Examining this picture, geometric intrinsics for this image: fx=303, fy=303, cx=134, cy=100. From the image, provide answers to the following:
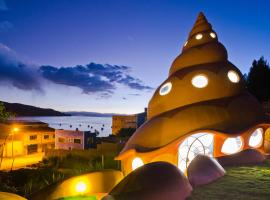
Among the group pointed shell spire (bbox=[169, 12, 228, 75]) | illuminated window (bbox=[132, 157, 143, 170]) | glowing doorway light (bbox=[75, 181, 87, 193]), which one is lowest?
glowing doorway light (bbox=[75, 181, 87, 193])

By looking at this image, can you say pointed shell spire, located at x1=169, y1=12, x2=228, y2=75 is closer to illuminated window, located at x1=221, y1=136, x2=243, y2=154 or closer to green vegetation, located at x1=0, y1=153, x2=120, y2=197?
illuminated window, located at x1=221, y1=136, x2=243, y2=154

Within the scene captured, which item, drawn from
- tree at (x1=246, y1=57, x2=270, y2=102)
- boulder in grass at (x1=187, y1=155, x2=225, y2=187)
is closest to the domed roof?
boulder in grass at (x1=187, y1=155, x2=225, y2=187)

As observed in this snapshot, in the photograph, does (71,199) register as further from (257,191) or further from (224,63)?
(224,63)

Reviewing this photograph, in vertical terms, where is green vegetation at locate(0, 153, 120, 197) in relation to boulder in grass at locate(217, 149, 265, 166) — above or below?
below

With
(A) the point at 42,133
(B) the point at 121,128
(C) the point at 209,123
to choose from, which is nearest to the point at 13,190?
(C) the point at 209,123

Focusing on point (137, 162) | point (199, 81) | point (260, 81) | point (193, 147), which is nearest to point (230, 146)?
point (193, 147)

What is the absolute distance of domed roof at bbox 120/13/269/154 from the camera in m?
12.3

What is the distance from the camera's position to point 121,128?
50625 millimetres

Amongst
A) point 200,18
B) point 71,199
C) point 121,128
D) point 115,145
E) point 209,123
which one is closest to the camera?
point 71,199

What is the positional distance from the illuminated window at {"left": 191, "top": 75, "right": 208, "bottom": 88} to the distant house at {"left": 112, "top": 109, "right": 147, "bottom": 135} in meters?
34.0

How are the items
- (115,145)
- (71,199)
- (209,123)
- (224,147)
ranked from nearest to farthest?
(71,199) < (209,123) < (224,147) < (115,145)

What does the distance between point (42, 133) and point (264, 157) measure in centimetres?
3394

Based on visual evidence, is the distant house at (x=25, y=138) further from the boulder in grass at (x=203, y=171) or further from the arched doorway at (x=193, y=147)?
the boulder in grass at (x=203, y=171)

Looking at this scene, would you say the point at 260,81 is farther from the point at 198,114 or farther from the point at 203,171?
the point at 203,171
